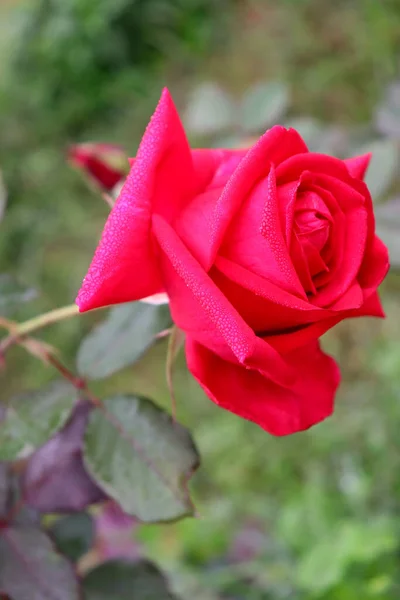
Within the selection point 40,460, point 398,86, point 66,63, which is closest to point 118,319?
point 40,460

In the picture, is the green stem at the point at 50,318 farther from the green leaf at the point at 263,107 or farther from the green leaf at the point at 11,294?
the green leaf at the point at 263,107

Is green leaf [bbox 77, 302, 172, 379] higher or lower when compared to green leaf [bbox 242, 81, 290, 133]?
lower

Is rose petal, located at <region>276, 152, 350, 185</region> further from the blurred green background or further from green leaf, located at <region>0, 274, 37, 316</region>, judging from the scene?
the blurred green background

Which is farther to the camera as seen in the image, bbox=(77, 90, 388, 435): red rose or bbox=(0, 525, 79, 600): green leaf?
bbox=(0, 525, 79, 600): green leaf

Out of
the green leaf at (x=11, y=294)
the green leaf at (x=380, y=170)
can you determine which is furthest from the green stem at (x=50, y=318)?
the green leaf at (x=380, y=170)

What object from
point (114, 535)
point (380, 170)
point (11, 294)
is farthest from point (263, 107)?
point (114, 535)

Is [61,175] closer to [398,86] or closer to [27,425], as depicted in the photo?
[398,86]

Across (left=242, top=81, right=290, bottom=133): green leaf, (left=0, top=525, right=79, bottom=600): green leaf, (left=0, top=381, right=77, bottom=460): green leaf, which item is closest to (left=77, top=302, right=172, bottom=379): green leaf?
(left=0, top=381, right=77, bottom=460): green leaf
